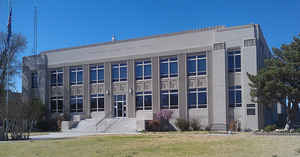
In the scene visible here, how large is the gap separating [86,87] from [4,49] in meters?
13.7

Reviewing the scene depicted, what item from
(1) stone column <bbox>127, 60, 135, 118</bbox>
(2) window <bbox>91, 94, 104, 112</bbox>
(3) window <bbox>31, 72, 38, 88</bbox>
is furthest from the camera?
(3) window <bbox>31, 72, 38, 88</bbox>

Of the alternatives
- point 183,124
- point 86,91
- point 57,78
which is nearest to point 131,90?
point 86,91

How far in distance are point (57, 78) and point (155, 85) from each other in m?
14.0

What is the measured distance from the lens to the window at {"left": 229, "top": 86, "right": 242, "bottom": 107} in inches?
1324

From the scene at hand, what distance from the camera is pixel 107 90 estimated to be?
40594 millimetres

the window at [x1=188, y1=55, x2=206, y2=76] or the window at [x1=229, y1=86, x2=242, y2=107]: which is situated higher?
the window at [x1=188, y1=55, x2=206, y2=76]

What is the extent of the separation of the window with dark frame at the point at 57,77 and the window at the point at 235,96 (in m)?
21.5

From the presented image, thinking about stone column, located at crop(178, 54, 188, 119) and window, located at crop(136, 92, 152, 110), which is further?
window, located at crop(136, 92, 152, 110)

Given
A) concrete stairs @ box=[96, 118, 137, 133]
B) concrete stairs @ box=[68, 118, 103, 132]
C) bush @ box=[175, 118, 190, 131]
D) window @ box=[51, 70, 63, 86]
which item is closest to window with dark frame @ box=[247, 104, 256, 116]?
bush @ box=[175, 118, 190, 131]

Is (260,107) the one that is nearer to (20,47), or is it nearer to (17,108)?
(17,108)

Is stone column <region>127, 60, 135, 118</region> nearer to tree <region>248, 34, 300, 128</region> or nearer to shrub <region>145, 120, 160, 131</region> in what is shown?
shrub <region>145, 120, 160, 131</region>

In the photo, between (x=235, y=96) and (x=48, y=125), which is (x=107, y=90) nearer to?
(x=48, y=125)

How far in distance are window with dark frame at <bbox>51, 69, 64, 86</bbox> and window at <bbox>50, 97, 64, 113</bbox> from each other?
6.21ft

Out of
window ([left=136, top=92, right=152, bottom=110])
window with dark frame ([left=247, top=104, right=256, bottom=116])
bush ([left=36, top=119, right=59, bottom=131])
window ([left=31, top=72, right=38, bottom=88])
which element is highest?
window ([left=31, top=72, right=38, bottom=88])
